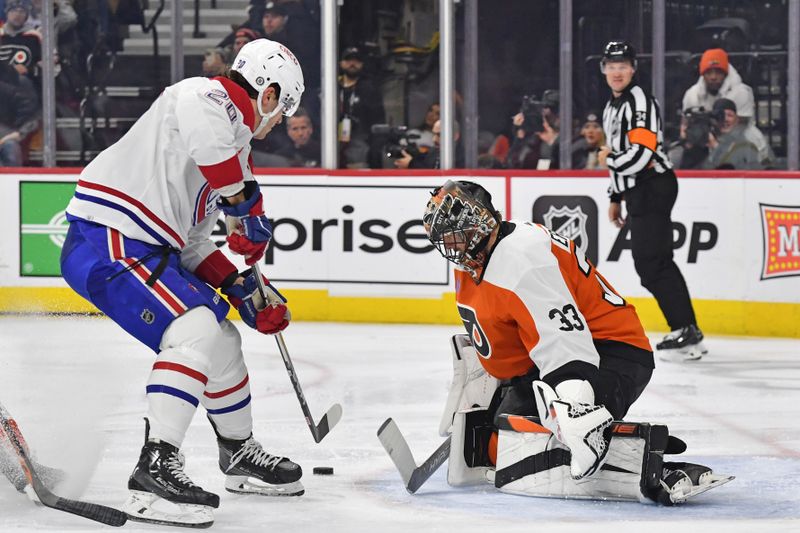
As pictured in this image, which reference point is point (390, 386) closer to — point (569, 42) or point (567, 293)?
point (567, 293)

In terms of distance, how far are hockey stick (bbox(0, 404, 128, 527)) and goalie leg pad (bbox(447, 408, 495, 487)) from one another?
2.61ft

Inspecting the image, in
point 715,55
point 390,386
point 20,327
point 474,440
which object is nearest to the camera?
point 474,440

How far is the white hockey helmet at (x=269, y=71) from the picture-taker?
318 centimetres

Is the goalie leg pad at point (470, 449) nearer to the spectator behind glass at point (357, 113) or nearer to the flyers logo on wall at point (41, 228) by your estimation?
the spectator behind glass at point (357, 113)

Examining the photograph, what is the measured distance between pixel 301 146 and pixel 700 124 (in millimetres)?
2072

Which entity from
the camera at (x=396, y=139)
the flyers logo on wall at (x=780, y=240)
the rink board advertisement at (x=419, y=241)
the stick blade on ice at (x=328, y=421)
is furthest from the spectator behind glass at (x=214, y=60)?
the stick blade on ice at (x=328, y=421)

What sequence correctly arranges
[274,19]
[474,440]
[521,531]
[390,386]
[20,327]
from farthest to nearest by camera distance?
[274,19] < [20,327] < [390,386] < [474,440] < [521,531]

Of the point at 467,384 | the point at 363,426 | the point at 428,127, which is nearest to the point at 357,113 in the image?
the point at 428,127

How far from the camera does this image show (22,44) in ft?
25.2

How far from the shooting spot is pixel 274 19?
7.53 m

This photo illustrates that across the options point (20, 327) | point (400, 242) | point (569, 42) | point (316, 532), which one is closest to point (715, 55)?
point (569, 42)

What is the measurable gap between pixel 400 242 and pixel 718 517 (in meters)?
4.18

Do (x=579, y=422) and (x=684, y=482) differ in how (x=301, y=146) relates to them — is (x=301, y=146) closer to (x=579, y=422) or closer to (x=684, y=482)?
(x=684, y=482)

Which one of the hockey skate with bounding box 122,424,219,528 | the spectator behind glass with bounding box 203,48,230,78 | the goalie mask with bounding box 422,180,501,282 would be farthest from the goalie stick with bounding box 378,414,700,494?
the spectator behind glass with bounding box 203,48,230,78
